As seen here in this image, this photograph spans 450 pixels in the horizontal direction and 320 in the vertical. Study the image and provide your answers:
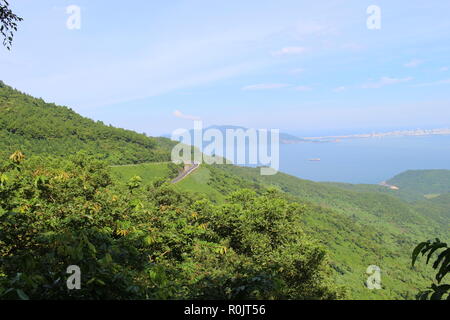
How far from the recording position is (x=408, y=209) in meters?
145

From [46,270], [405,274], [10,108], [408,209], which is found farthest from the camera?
[408,209]

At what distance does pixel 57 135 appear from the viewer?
269 ft

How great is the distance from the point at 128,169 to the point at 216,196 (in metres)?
23.2

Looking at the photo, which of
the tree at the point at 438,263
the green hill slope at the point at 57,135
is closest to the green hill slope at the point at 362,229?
the green hill slope at the point at 57,135

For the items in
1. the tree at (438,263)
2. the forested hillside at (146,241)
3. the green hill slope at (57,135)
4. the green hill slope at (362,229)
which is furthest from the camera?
the green hill slope at (57,135)

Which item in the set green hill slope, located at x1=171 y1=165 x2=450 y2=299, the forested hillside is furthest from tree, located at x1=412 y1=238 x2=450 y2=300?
green hill slope, located at x1=171 y1=165 x2=450 y2=299

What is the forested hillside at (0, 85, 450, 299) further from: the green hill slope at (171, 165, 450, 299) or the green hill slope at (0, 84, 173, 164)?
the green hill slope at (0, 84, 173, 164)

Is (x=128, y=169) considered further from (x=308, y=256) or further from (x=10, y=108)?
(x=308, y=256)

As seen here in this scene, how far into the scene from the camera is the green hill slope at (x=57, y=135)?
71312 mm

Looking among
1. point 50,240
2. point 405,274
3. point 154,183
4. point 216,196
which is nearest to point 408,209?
point 405,274

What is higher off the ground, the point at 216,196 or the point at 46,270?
the point at 46,270

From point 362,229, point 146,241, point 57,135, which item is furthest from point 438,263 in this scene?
point 362,229

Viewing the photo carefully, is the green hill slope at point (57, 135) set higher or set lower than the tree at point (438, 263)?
higher

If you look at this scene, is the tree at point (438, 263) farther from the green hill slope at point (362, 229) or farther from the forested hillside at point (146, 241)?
the green hill slope at point (362, 229)
